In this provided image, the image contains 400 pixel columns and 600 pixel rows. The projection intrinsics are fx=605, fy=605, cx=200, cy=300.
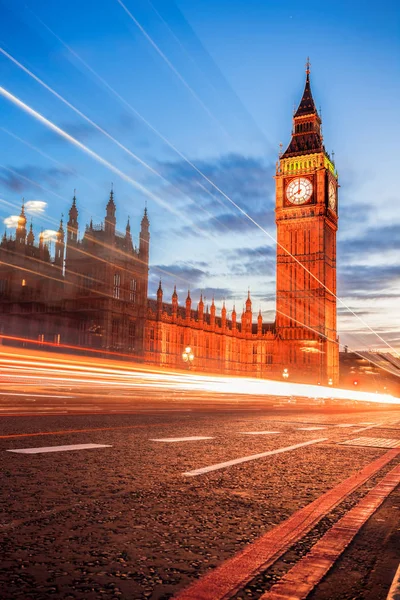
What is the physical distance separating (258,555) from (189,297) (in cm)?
7348

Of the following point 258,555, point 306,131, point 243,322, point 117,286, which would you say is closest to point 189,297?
point 243,322

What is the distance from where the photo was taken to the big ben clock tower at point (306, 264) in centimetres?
8781

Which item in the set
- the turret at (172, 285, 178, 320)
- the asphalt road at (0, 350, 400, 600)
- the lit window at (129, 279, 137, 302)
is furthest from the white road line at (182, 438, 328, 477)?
the turret at (172, 285, 178, 320)

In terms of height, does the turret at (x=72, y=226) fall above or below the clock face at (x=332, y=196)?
below

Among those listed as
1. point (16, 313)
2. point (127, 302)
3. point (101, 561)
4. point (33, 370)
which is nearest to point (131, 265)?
point (127, 302)

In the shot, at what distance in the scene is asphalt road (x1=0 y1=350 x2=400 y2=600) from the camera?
2326 mm

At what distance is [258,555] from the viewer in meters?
2.68

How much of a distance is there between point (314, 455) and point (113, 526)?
12.8ft

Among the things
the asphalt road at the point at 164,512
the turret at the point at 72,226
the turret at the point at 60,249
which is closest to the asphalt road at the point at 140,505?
the asphalt road at the point at 164,512

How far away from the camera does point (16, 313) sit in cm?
5838

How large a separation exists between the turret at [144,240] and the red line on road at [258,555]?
188 feet

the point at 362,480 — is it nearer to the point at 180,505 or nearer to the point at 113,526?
the point at 180,505

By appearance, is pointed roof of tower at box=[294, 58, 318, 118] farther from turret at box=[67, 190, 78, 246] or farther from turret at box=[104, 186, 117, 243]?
turret at box=[67, 190, 78, 246]

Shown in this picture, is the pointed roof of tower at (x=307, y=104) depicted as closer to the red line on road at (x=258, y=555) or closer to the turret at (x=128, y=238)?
the turret at (x=128, y=238)
